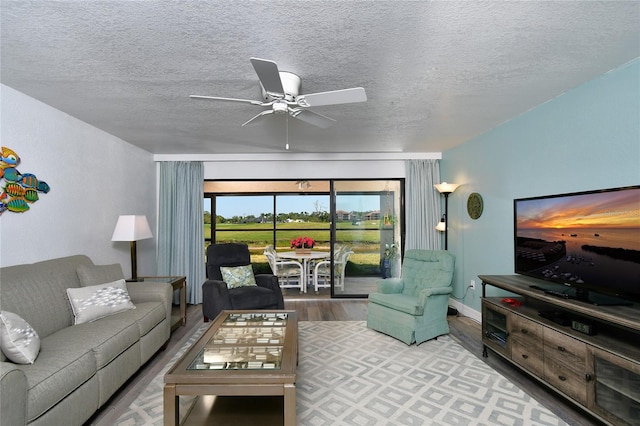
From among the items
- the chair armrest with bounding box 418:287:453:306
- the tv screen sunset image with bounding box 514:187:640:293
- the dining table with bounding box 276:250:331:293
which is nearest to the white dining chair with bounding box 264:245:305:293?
the dining table with bounding box 276:250:331:293

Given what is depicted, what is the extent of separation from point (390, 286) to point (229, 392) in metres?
2.50

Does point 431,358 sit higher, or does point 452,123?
point 452,123

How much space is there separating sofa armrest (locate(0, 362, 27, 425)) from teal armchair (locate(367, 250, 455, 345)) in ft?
9.61

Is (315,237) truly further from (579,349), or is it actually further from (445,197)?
(579,349)

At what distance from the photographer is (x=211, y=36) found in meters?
1.82

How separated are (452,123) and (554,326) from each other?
2.27 metres

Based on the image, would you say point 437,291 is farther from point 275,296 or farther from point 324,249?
point 324,249

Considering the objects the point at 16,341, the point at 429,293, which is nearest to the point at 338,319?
the point at 429,293

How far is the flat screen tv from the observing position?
194cm

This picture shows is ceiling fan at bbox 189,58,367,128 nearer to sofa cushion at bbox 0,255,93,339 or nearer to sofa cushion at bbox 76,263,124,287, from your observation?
sofa cushion at bbox 0,255,93,339

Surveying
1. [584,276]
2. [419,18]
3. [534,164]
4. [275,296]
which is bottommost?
[275,296]

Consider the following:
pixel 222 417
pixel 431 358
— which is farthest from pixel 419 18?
pixel 431 358

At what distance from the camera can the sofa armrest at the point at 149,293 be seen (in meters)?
3.18

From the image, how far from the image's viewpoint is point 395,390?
239 centimetres
